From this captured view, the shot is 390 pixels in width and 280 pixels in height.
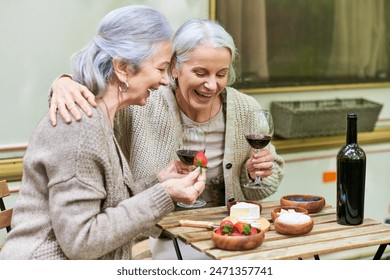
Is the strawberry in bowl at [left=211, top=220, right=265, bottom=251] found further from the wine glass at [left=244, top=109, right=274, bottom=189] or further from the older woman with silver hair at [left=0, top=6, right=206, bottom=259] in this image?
the wine glass at [left=244, top=109, right=274, bottom=189]

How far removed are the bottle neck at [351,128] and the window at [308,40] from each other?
1541mm

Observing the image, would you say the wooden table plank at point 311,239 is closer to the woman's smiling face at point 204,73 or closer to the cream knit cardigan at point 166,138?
the cream knit cardigan at point 166,138

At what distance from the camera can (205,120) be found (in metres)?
2.31

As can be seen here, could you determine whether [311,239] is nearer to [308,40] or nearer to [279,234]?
[279,234]

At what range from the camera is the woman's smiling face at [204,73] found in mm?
2121

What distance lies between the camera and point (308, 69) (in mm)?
3615

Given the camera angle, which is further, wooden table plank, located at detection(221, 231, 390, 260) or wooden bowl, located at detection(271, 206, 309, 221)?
wooden bowl, located at detection(271, 206, 309, 221)

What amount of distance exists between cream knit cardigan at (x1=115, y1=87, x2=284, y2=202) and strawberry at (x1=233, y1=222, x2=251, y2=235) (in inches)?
22.1

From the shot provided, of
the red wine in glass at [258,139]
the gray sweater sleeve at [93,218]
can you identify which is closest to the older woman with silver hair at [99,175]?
the gray sweater sleeve at [93,218]

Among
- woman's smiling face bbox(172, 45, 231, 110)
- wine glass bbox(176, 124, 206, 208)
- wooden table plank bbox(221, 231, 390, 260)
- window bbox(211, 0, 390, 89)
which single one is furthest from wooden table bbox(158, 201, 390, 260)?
window bbox(211, 0, 390, 89)

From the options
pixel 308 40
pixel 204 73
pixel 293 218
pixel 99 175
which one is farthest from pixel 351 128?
pixel 308 40

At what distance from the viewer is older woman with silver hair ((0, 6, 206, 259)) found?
1.48m

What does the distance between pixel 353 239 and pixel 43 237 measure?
85cm

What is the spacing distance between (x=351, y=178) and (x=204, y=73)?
661 millimetres
